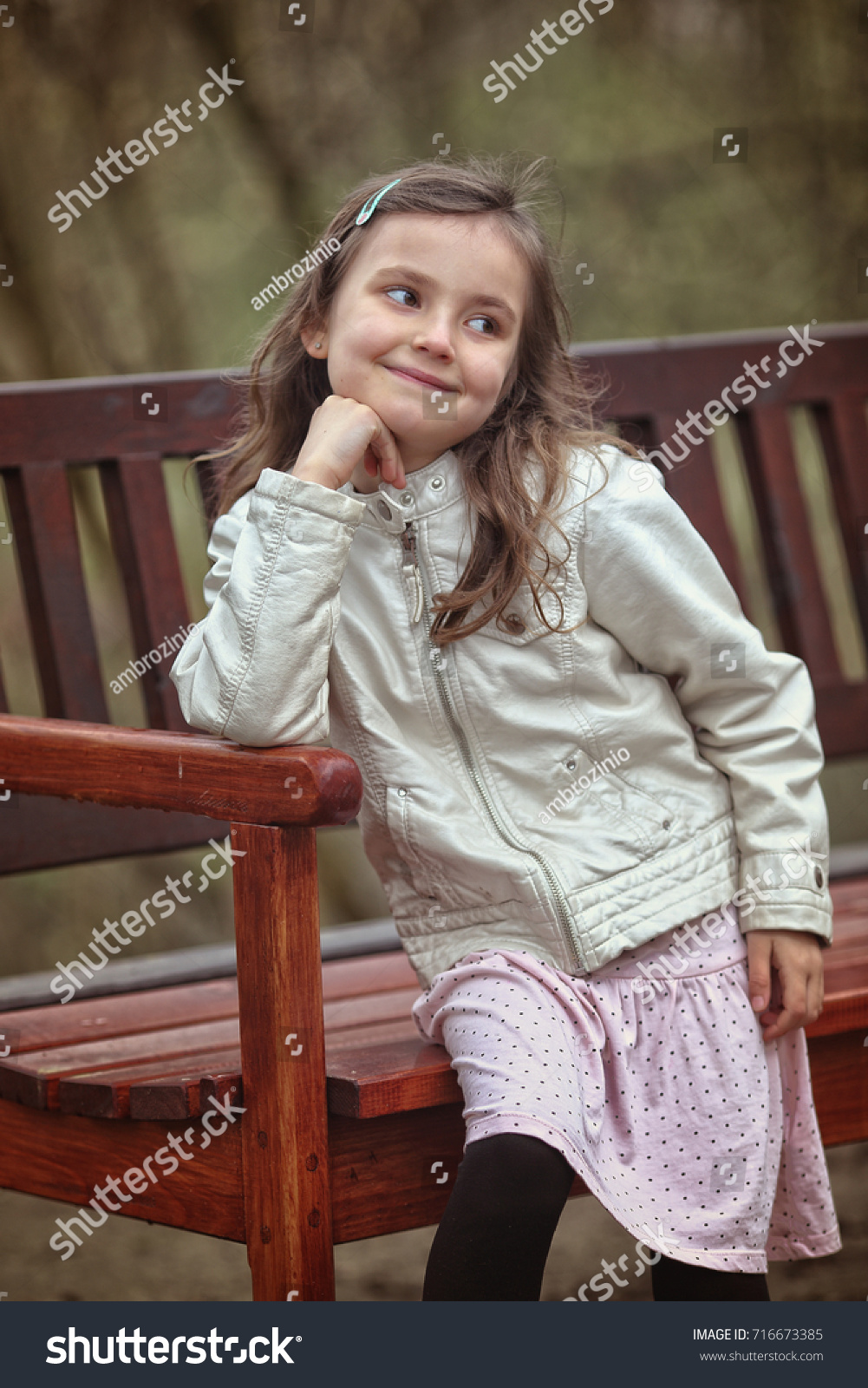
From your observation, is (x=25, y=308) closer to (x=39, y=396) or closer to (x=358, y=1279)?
A: (x=39, y=396)

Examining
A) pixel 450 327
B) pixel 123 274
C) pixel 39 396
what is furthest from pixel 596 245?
pixel 450 327

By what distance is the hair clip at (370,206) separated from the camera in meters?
1.41

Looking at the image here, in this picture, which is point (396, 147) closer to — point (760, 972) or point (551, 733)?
point (551, 733)

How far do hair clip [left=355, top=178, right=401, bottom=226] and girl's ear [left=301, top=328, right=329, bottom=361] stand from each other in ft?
0.37

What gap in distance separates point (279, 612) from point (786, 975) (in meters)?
0.60

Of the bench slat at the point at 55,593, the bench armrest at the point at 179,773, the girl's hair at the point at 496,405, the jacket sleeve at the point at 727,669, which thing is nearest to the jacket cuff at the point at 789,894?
the jacket sleeve at the point at 727,669

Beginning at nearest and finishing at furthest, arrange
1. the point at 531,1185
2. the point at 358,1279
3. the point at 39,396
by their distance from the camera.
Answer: the point at 531,1185, the point at 39,396, the point at 358,1279

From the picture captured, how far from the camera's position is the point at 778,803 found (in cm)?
140

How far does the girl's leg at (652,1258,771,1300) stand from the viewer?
1.38 m

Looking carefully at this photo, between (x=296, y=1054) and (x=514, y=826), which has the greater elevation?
(x=514, y=826)

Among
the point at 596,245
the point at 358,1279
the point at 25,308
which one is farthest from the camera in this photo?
the point at 596,245

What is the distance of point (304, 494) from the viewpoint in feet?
4.11

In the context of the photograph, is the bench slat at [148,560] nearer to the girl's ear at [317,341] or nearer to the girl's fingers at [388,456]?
the girl's ear at [317,341]

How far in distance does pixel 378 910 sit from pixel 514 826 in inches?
93.6
